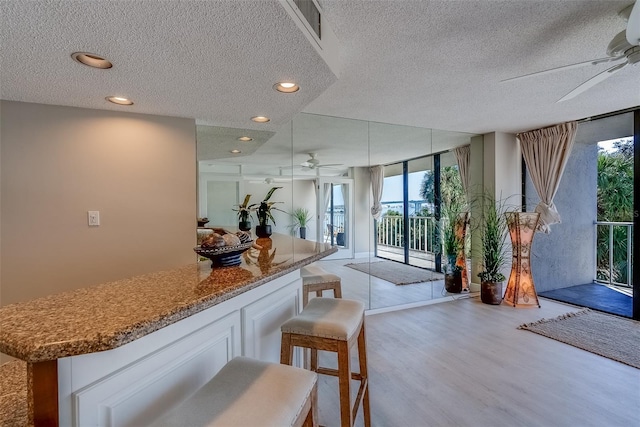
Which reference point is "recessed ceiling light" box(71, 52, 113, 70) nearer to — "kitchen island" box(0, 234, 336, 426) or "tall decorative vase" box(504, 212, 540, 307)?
"kitchen island" box(0, 234, 336, 426)

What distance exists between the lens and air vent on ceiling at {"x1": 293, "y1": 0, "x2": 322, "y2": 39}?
136 cm

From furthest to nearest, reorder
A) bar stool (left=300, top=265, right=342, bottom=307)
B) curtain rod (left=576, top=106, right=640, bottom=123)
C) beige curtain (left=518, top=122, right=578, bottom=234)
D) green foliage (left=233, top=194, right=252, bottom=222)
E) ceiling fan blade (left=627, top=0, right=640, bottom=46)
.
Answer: beige curtain (left=518, top=122, right=578, bottom=234)
curtain rod (left=576, top=106, right=640, bottom=123)
green foliage (left=233, top=194, right=252, bottom=222)
bar stool (left=300, top=265, right=342, bottom=307)
ceiling fan blade (left=627, top=0, right=640, bottom=46)

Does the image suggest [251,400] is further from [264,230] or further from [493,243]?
[493,243]

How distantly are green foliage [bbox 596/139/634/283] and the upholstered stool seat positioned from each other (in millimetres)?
4938

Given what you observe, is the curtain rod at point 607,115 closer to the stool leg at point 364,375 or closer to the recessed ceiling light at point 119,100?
the stool leg at point 364,375

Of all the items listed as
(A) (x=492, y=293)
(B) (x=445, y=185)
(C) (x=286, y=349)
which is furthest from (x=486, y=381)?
(B) (x=445, y=185)

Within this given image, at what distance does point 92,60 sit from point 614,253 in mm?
6078

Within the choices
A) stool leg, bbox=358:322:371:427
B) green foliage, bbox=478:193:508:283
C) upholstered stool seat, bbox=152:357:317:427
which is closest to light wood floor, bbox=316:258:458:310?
green foliage, bbox=478:193:508:283

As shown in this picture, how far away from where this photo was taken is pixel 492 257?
3.94 m

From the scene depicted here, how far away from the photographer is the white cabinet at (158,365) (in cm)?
81

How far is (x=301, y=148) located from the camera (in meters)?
3.73

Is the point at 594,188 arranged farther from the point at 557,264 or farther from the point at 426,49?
the point at 426,49

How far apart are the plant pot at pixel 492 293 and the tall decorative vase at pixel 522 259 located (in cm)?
15

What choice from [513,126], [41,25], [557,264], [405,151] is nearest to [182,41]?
[41,25]
